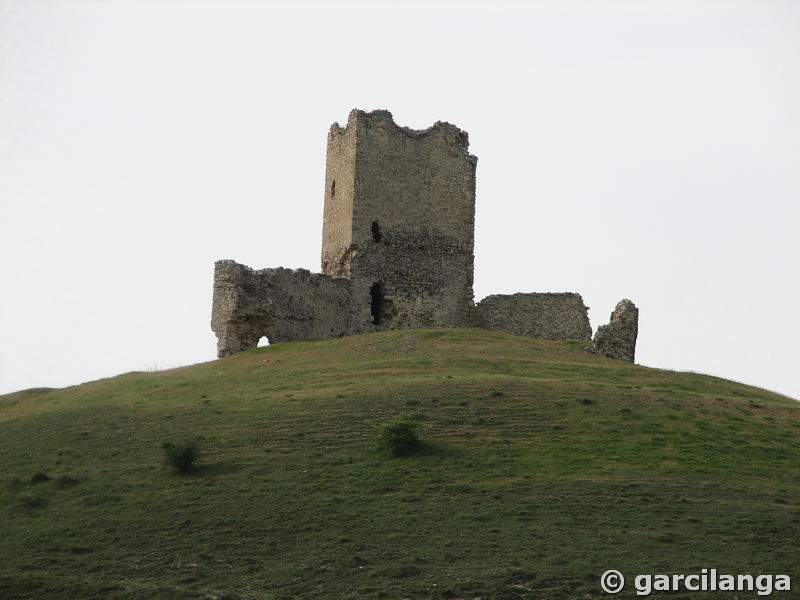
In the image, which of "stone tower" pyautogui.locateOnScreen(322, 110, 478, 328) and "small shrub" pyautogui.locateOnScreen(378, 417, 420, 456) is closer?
"small shrub" pyautogui.locateOnScreen(378, 417, 420, 456)

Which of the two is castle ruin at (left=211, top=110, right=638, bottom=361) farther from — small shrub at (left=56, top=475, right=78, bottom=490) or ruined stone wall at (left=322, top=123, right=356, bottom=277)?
small shrub at (left=56, top=475, right=78, bottom=490)

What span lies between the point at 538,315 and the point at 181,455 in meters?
21.7

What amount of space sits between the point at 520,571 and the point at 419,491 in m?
4.82

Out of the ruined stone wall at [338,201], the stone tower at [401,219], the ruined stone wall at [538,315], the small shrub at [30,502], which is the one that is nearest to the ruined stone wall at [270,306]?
the stone tower at [401,219]

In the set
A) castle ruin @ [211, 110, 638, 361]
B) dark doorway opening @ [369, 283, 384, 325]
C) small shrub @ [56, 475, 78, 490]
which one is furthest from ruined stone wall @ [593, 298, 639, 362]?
small shrub @ [56, 475, 78, 490]

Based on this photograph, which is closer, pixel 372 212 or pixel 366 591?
pixel 366 591

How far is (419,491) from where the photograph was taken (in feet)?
85.7

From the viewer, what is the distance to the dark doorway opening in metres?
44.7

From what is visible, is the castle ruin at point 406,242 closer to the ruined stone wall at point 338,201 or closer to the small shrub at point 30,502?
the ruined stone wall at point 338,201

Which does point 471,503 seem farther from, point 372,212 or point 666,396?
point 372,212

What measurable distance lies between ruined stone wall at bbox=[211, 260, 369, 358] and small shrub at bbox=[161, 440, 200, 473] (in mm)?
12252

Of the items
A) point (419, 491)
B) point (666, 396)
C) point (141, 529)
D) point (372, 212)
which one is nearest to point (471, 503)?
point (419, 491)

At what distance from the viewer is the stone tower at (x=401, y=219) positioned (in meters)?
44.9

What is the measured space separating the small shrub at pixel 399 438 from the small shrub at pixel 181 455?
4562mm
